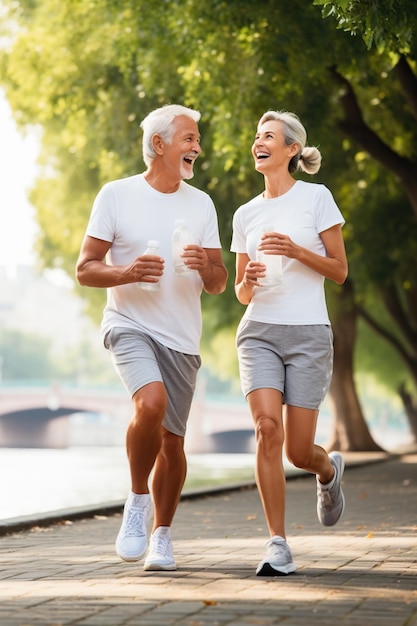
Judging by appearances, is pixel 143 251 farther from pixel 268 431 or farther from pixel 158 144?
pixel 268 431

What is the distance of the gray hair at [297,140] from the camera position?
7121mm

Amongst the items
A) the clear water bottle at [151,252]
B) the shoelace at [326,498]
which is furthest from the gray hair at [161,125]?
the shoelace at [326,498]

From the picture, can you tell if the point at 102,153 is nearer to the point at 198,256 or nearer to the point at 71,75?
the point at 71,75

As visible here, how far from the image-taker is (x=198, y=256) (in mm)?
6711

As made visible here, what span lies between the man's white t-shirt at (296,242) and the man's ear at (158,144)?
1.91 ft

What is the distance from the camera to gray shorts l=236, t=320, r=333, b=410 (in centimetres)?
683

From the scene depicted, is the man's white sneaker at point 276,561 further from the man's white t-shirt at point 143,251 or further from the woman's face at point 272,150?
the woman's face at point 272,150

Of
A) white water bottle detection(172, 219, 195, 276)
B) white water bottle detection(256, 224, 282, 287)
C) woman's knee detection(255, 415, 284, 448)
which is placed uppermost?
white water bottle detection(172, 219, 195, 276)

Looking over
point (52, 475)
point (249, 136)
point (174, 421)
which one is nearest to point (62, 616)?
point (174, 421)

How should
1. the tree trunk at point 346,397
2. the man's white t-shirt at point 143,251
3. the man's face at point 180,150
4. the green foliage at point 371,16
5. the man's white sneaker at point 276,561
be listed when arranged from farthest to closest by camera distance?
the tree trunk at point 346,397 → the green foliage at point 371,16 → the man's face at point 180,150 → the man's white t-shirt at point 143,251 → the man's white sneaker at point 276,561

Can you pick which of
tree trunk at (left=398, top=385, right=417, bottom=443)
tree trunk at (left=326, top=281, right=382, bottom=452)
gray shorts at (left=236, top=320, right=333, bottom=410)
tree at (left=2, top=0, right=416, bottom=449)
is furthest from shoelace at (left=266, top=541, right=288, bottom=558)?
tree trunk at (left=398, top=385, right=417, bottom=443)

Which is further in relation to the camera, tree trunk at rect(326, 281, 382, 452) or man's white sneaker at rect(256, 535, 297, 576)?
tree trunk at rect(326, 281, 382, 452)

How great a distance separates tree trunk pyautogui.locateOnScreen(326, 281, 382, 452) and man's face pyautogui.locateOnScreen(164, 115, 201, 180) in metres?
24.1

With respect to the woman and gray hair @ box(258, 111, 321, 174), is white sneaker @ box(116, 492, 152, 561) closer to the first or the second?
the woman
